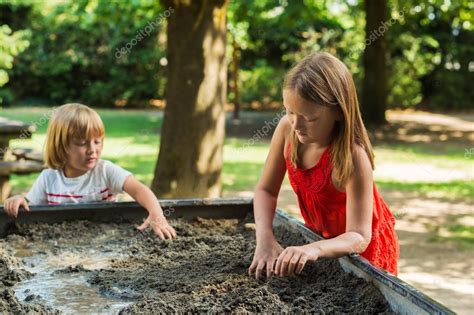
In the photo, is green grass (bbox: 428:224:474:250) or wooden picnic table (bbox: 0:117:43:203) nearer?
green grass (bbox: 428:224:474:250)

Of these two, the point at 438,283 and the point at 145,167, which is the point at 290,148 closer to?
the point at 438,283

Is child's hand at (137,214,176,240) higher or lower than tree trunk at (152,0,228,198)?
lower

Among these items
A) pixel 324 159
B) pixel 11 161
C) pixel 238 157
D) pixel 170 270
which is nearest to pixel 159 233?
pixel 170 270

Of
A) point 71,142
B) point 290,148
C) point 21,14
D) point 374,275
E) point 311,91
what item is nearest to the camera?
point 374,275

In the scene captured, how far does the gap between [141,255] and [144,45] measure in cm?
2103

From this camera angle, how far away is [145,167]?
1037 cm

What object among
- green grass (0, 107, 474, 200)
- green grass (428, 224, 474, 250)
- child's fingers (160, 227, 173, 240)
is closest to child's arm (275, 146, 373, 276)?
child's fingers (160, 227, 173, 240)

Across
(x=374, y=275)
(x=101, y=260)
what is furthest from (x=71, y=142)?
(x=374, y=275)

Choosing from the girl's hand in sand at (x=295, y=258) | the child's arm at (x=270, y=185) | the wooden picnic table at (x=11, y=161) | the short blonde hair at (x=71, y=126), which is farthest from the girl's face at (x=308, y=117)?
the wooden picnic table at (x=11, y=161)

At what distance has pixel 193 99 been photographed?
6.16 metres

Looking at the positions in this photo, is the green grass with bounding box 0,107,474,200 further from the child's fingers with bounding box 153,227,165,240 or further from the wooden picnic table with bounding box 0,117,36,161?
the child's fingers with bounding box 153,227,165,240

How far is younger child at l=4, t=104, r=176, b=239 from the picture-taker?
322cm

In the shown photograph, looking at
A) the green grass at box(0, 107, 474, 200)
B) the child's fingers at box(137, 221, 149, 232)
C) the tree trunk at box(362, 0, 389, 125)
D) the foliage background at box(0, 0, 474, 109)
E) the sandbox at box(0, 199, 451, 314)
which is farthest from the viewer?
the foliage background at box(0, 0, 474, 109)

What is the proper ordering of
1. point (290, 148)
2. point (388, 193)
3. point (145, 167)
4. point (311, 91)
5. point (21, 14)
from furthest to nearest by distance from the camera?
point (21, 14), point (145, 167), point (388, 193), point (290, 148), point (311, 91)
